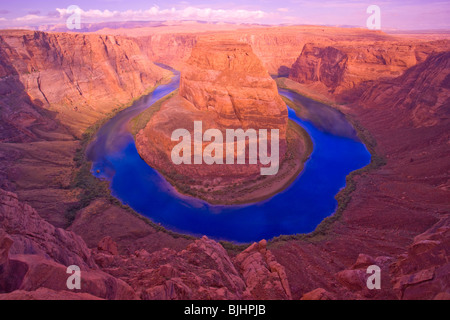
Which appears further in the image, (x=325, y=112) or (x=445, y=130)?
(x=325, y=112)

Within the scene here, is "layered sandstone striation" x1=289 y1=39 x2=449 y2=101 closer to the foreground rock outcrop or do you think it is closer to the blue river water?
the blue river water

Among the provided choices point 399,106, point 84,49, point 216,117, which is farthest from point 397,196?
point 84,49

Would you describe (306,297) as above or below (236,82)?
below

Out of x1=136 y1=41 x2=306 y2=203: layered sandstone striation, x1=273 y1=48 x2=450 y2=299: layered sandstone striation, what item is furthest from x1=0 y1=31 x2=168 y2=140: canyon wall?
x1=273 y1=48 x2=450 y2=299: layered sandstone striation

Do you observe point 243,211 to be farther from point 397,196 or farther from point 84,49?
point 84,49
